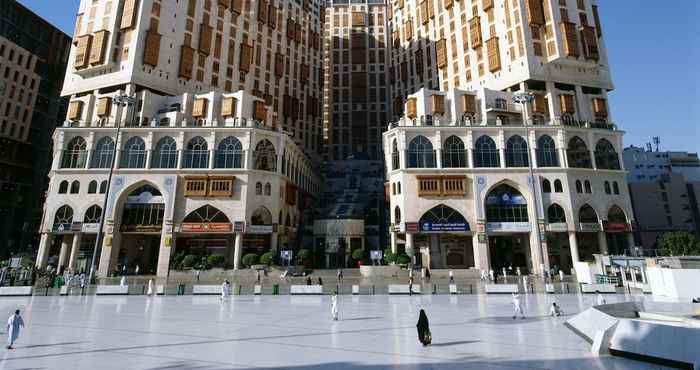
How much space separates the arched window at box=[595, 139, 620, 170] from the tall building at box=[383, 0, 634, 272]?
0.47 feet

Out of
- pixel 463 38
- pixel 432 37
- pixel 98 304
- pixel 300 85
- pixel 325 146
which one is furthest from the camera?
pixel 325 146

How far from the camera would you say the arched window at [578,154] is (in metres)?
45.9

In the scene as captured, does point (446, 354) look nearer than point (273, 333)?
Yes

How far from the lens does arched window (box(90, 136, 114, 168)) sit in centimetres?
4628

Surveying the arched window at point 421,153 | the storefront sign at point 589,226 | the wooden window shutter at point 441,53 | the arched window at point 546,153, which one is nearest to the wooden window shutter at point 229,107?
the arched window at point 421,153

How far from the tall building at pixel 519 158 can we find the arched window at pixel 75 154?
41.0m

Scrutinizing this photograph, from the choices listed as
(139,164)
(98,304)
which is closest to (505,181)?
(98,304)

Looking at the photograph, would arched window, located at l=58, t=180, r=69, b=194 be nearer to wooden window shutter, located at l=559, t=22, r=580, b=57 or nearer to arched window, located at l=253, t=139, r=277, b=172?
arched window, located at l=253, t=139, r=277, b=172

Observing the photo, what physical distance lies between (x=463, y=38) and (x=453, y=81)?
24.3 feet

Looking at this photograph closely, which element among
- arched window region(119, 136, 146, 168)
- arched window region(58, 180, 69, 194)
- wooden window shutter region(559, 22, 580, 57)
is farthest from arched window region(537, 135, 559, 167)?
arched window region(58, 180, 69, 194)

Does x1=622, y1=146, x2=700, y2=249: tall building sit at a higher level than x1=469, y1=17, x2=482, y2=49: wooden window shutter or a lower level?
lower

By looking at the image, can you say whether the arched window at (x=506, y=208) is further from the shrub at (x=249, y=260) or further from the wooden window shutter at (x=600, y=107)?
the shrub at (x=249, y=260)

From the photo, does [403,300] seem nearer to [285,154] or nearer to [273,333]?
[273,333]

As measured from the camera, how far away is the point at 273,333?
14656 mm
